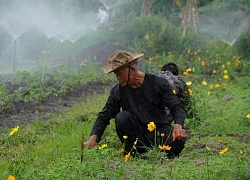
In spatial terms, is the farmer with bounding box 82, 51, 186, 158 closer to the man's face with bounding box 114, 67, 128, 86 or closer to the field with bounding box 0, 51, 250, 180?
the man's face with bounding box 114, 67, 128, 86

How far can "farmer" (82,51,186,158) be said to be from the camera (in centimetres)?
528

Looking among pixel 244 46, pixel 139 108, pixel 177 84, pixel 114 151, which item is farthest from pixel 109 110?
pixel 244 46

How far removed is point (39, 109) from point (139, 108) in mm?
3949

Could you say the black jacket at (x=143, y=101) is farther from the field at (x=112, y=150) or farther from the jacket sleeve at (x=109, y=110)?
the field at (x=112, y=150)

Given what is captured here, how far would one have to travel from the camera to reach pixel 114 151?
5.28 metres

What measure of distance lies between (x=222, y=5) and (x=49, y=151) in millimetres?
25675

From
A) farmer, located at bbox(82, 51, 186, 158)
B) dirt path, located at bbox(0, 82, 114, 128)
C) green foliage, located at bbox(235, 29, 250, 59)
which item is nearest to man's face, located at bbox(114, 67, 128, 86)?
farmer, located at bbox(82, 51, 186, 158)

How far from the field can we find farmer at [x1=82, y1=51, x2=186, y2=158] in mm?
209

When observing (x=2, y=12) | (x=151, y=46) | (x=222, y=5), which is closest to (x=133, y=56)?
(x=151, y=46)

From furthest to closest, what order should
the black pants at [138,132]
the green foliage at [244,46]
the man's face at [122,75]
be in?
the green foliage at [244,46], the black pants at [138,132], the man's face at [122,75]

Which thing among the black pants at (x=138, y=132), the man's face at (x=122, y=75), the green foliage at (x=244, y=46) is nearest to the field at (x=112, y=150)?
the black pants at (x=138, y=132)

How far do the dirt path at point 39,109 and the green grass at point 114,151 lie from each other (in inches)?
12.0

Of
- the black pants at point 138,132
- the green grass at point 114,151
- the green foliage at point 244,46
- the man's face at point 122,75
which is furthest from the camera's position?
the green foliage at point 244,46

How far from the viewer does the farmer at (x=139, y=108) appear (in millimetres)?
5277
